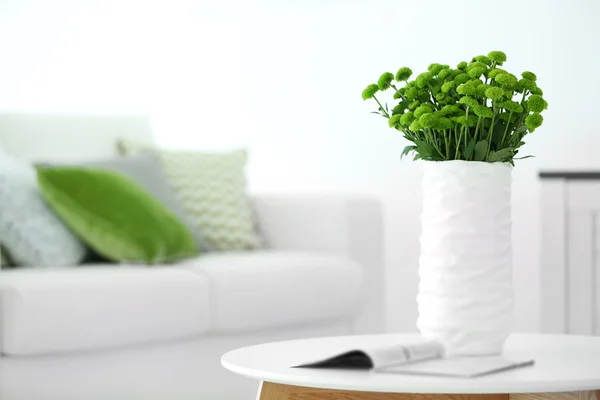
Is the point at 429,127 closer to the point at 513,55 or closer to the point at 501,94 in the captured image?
the point at 501,94

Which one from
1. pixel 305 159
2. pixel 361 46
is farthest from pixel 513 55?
pixel 305 159

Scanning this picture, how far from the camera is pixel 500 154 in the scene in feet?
4.79

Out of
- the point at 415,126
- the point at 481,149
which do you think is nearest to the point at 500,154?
the point at 481,149

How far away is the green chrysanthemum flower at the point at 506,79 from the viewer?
1425 mm

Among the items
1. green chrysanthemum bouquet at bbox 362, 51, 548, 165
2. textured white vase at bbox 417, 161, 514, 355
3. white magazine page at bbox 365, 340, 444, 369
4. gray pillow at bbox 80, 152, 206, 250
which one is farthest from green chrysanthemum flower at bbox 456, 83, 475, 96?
gray pillow at bbox 80, 152, 206, 250

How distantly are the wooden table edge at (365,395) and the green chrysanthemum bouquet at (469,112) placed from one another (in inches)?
14.1

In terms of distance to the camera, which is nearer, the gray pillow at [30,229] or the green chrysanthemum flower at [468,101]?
the green chrysanthemum flower at [468,101]

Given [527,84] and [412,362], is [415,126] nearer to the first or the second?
[527,84]

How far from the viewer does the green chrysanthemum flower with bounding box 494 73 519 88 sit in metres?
1.42

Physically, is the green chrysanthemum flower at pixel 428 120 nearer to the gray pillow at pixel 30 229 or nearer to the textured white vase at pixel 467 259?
the textured white vase at pixel 467 259

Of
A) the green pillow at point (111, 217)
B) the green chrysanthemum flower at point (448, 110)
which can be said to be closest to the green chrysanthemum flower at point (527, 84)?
the green chrysanthemum flower at point (448, 110)

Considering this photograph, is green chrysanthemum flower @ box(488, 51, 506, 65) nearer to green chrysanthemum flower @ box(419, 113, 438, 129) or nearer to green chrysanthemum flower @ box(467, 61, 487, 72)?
green chrysanthemum flower @ box(467, 61, 487, 72)

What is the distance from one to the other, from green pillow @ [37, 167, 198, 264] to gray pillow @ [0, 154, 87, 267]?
3cm

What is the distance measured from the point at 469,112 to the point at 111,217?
4.52ft
